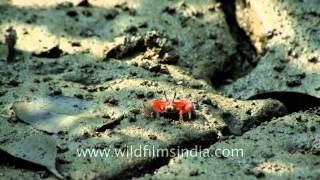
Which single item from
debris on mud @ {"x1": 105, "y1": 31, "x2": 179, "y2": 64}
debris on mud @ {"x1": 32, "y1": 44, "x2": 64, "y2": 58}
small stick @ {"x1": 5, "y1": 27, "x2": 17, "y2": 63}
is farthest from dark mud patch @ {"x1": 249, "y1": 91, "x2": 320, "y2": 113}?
small stick @ {"x1": 5, "y1": 27, "x2": 17, "y2": 63}

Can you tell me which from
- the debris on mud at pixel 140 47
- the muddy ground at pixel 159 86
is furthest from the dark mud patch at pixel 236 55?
the debris on mud at pixel 140 47

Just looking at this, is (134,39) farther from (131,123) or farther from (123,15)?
(131,123)

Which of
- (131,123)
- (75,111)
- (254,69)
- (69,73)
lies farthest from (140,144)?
(254,69)

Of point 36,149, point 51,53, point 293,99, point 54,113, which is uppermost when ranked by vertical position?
point 51,53

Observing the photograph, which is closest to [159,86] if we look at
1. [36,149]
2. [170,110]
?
[170,110]

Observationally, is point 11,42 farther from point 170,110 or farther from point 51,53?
point 170,110

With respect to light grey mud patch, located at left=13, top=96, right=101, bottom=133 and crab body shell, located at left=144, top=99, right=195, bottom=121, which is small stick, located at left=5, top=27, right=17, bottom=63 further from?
crab body shell, located at left=144, top=99, right=195, bottom=121

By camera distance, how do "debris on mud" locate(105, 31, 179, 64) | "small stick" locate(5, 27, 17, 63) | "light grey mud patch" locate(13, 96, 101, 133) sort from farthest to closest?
1. "small stick" locate(5, 27, 17, 63)
2. "debris on mud" locate(105, 31, 179, 64)
3. "light grey mud patch" locate(13, 96, 101, 133)

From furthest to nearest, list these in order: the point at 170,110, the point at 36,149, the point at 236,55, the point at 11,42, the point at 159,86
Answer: the point at 236,55 → the point at 11,42 → the point at 159,86 → the point at 170,110 → the point at 36,149

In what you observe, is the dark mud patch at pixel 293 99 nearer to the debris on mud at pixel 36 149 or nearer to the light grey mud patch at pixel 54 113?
the light grey mud patch at pixel 54 113
